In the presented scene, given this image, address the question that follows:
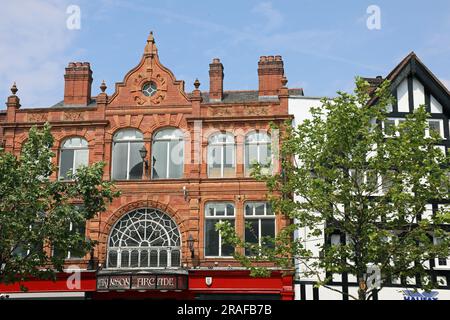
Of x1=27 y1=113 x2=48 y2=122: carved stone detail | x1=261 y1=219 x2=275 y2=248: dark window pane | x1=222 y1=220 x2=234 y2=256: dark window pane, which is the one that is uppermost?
x1=27 y1=113 x2=48 y2=122: carved stone detail

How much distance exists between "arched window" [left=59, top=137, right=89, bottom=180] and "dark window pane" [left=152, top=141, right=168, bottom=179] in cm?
320

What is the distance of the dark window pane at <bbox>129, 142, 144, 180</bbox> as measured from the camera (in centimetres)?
2717

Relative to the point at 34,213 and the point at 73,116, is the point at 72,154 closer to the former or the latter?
the point at 73,116

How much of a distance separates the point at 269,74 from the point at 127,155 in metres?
7.71

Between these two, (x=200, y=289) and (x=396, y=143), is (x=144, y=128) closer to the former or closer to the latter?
(x=200, y=289)

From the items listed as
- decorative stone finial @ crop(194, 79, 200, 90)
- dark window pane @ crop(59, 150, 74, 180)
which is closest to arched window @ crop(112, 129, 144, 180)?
dark window pane @ crop(59, 150, 74, 180)

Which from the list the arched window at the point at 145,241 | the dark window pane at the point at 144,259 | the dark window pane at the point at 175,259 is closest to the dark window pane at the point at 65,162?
the arched window at the point at 145,241

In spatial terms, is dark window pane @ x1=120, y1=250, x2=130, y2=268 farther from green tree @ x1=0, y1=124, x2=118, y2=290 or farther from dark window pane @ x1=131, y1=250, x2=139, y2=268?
green tree @ x1=0, y1=124, x2=118, y2=290

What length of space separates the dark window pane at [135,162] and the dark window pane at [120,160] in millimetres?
295

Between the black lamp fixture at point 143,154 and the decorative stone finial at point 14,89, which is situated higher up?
the decorative stone finial at point 14,89

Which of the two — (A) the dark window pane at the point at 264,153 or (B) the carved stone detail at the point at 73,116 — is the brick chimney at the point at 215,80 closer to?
(A) the dark window pane at the point at 264,153

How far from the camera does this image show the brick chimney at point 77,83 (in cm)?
2925

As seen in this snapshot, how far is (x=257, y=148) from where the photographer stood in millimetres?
26766
